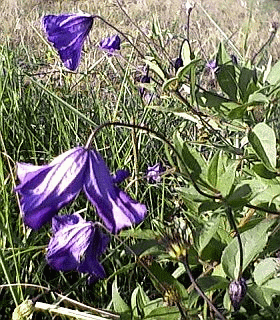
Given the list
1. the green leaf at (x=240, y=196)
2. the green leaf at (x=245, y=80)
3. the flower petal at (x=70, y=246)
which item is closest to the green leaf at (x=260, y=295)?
the green leaf at (x=240, y=196)

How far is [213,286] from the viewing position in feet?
3.17

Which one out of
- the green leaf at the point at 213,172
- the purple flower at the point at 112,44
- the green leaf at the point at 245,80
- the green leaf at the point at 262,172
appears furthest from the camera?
the purple flower at the point at 112,44

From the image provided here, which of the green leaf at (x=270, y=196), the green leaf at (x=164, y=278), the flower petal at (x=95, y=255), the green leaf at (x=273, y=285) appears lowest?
the green leaf at (x=164, y=278)

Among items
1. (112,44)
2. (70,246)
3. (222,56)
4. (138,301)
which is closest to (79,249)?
(70,246)

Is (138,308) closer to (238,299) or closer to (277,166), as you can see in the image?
(238,299)

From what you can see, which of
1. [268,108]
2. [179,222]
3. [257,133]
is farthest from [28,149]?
[257,133]

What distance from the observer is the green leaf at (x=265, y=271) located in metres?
0.98

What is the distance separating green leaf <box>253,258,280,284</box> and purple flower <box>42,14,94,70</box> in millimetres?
501

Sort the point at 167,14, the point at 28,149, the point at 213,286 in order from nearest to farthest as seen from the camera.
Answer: the point at 213,286
the point at 28,149
the point at 167,14

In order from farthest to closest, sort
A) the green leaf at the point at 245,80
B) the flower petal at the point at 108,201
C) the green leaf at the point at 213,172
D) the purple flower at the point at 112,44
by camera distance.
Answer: the purple flower at the point at 112,44 → the green leaf at the point at 245,80 → the green leaf at the point at 213,172 → the flower petal at the point at 108,201

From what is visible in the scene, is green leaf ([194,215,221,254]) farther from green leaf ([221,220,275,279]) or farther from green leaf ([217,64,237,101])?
green leaf ([217,64,237,101])

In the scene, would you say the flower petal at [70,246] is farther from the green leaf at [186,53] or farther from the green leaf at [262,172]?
the green leaf at [186,53]

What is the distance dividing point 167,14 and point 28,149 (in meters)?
5.86

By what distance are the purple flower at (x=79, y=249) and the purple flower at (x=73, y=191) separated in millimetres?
138
